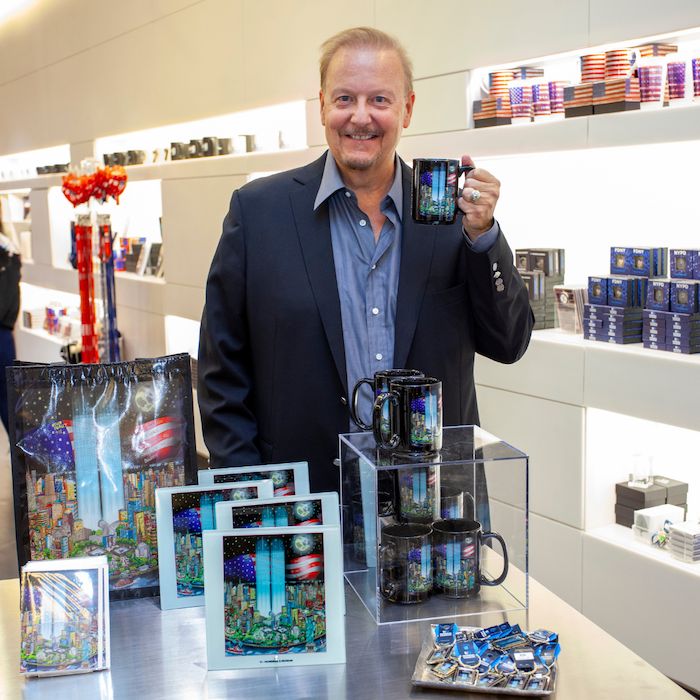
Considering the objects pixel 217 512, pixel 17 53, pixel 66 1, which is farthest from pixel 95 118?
pixel 217 512

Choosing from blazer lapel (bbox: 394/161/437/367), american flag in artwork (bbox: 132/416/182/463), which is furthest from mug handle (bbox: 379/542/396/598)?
blazer lapel (bbox: 394/161/437/367)

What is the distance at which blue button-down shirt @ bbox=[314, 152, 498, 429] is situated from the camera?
178 centimetres

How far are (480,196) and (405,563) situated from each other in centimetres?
71

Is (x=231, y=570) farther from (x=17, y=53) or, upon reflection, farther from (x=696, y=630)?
(x=17, y=53)

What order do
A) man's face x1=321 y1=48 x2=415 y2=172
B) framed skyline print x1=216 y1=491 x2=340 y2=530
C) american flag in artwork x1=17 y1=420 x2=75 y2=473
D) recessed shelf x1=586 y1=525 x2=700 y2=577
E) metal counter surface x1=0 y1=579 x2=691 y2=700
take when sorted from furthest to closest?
recessed shelf x1=586 y1=525 x2=700 y2=577
man's face x1=321 y1=48 x2=415 y2=172
american flag in artwork x1=17 y1=420 x2=75 y2=473
framed skyline print x1=216 y1=491 x2=340 y2=530
metal counter surface x1=0 y1=579 x2=691 y2=700

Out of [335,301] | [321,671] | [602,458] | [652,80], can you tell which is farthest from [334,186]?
[602,458]

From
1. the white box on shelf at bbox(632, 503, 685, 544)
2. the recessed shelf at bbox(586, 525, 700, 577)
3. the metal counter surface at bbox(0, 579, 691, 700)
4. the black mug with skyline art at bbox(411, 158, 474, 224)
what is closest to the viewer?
the metal counter surface at bbox(0, 579, 691, 700)

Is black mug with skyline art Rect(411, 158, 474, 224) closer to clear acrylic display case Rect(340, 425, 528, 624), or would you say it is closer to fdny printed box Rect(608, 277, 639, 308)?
clear acrylic display case Rect(340, 425, 528, 624)

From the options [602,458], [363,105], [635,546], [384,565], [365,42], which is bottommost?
[635,546]

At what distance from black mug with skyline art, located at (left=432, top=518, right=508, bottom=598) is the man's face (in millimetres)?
822

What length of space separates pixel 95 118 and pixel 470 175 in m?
6.14

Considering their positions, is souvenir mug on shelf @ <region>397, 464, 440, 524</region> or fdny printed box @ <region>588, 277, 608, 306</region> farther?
fdny printed box @ <region>588, 277, 608, 306</region>

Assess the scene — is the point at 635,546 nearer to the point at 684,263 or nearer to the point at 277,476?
the point at 684,263

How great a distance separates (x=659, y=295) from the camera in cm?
277
